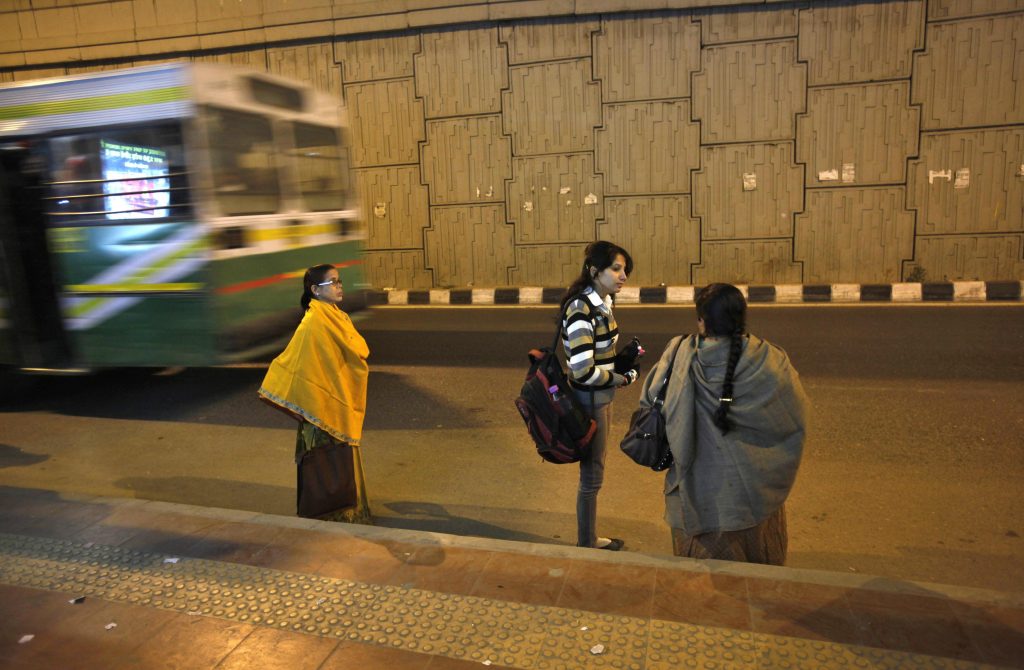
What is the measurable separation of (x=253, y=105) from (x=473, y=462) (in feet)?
12.4

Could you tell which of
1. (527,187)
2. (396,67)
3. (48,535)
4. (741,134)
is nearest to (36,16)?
(396,67)

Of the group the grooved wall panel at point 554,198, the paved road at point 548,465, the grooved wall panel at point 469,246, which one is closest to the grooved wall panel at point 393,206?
the grooved wall panel at point 469,246

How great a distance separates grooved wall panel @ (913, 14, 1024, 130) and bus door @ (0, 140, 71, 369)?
11.5 metres

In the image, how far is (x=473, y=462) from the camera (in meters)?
5.49

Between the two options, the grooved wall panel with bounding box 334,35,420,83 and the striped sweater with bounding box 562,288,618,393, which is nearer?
the striped sweater with bounding box 562,288,618,393

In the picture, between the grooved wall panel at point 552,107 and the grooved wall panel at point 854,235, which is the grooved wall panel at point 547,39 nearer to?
the grooved wall panel at point 552,107

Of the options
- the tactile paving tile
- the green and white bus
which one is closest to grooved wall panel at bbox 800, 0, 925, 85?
the green and white bus

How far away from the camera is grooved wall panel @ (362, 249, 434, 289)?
14391 mm

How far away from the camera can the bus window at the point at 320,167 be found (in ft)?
24.9

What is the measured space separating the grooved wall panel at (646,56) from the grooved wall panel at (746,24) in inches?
8.0

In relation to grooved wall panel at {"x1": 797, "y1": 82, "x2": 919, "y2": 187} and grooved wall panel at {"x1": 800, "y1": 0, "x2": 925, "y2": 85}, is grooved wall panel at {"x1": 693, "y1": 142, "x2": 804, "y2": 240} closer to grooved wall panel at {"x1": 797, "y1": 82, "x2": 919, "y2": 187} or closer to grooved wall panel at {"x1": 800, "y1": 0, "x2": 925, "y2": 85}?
grooved wall panel at {"x1": 797, "y1": 82, "x2": 919, "y2": 187}

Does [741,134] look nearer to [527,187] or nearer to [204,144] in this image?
[527,187]

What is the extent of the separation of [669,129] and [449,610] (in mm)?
10916

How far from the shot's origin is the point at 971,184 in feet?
38.2
